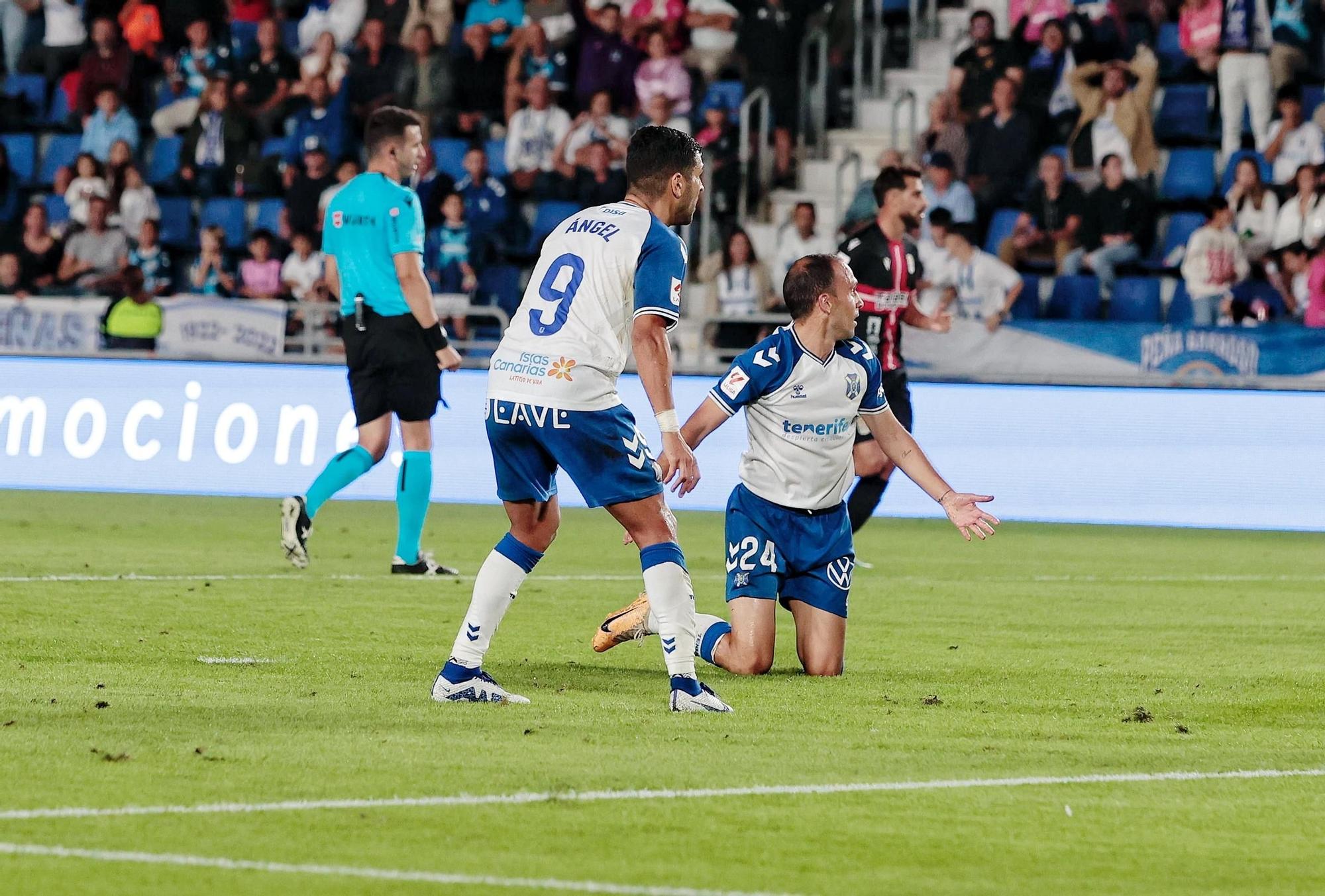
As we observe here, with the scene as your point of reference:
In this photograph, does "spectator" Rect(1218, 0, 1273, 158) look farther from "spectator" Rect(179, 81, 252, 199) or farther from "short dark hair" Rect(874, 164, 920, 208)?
"spectator" Rect(179, 81, 252, 199)

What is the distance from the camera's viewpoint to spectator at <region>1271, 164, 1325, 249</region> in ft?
62.7

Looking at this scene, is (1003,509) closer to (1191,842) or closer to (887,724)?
(887,724)

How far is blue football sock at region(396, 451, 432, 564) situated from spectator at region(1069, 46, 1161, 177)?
35.5 ft

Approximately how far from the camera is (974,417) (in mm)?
16125

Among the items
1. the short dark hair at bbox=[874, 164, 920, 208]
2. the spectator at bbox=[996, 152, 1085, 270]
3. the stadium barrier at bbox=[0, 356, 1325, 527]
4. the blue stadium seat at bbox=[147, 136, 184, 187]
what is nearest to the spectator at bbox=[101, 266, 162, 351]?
the stadium barrier at bbox=[0, 356, 1325, 527]

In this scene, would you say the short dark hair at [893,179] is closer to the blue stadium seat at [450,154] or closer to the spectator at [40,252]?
the blue stadium seat at [450,154]

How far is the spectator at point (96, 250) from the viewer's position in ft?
75.7

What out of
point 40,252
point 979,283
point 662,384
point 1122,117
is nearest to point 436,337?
point 662,384

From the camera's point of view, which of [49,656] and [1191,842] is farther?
[49,656]

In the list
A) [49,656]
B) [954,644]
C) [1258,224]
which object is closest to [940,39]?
[1258,224]

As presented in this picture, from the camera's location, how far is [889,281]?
12.4 m

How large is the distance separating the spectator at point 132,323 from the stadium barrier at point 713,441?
9.21 ft

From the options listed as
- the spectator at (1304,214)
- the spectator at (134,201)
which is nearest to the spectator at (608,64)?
the spectator at (134,201)

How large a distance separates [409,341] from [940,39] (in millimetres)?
13330
